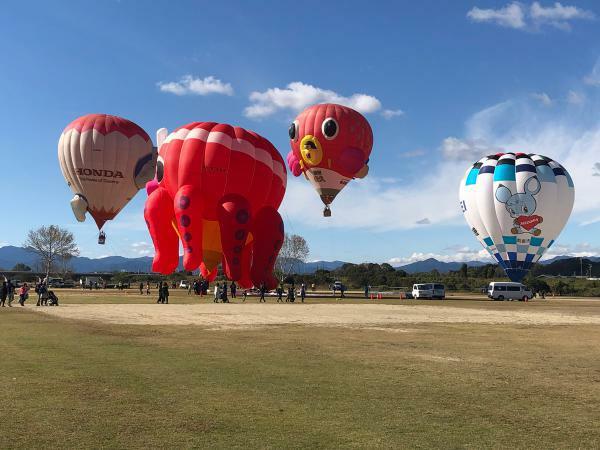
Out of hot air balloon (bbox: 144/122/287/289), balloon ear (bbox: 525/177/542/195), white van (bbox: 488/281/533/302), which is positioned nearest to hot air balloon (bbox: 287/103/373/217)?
hot air balloon (bbox: 144/122/287/289)

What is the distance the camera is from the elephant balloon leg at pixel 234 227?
44344 mm

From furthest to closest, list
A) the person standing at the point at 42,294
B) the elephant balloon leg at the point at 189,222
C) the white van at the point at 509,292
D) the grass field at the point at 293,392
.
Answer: the white van at the point at 509,292 → the elephant balloon leg at the point at 189,222 → the person standing at the point at 42,294 → the grass field at the point at 293,392

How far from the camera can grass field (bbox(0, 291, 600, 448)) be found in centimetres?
747

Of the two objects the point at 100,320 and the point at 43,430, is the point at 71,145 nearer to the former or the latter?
the point at 100,320

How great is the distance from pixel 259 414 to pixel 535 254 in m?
56.4

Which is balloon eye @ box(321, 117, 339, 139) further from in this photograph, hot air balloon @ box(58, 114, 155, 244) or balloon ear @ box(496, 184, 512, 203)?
balloon ear @ box(496, 184, 512, 203)

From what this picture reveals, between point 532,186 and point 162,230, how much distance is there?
112 feet

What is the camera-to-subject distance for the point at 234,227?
4447 cm

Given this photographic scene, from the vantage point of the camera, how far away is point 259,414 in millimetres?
8633

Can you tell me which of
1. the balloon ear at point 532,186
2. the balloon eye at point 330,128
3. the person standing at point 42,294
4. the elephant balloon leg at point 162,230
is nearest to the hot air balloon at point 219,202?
the elephant balloon leg at point 162,230

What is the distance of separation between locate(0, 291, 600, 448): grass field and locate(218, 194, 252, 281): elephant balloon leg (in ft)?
84.3

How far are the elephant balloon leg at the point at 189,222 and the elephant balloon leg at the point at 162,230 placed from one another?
6.82 ft

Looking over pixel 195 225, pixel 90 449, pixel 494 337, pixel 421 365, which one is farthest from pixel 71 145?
pixel 90 449

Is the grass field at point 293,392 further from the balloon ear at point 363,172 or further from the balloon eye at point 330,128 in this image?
the balloon ear at point 363,172
